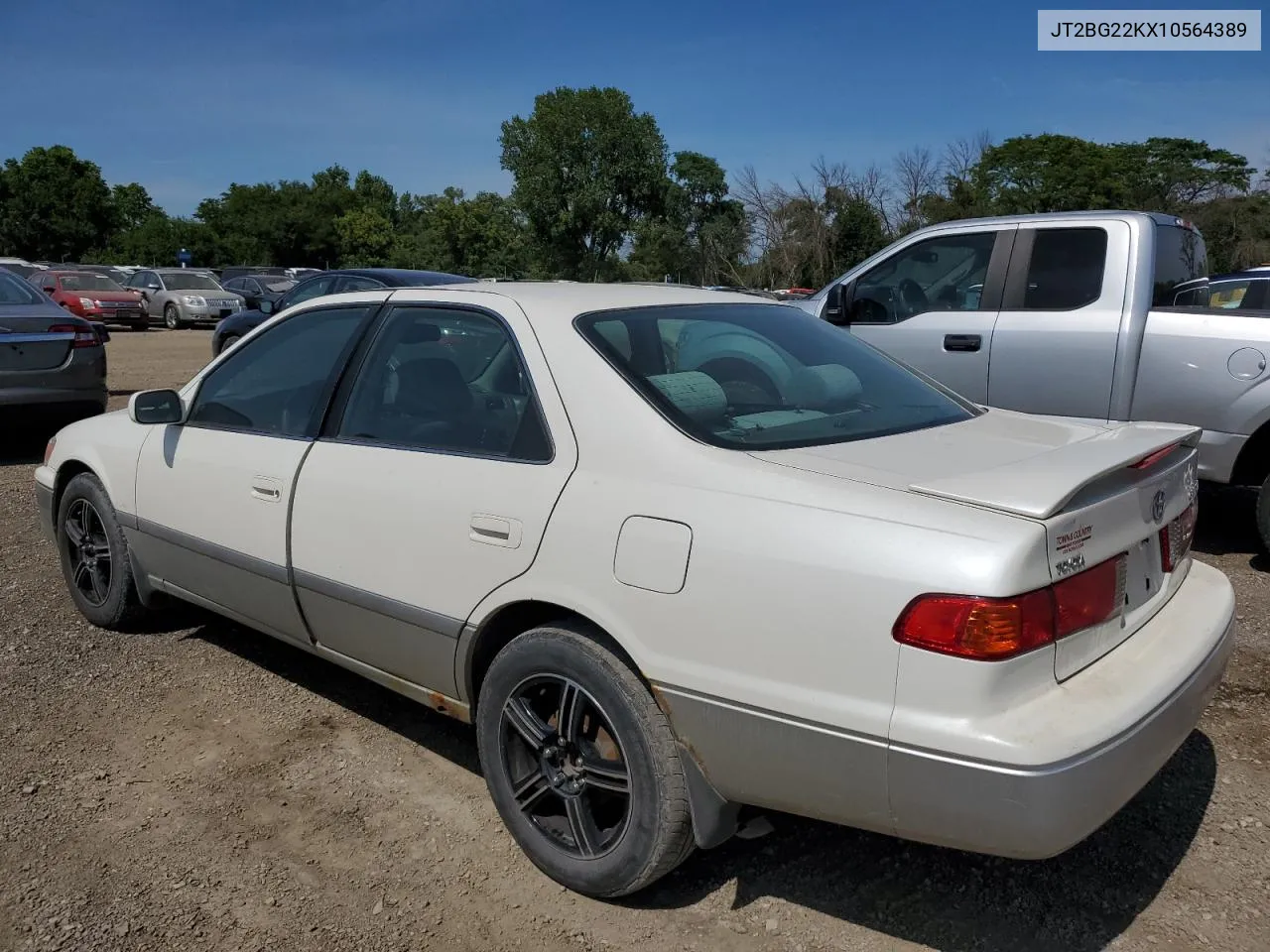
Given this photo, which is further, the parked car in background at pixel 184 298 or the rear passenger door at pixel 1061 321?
the parked car in background at pixel 184 298

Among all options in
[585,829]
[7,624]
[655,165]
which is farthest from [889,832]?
[655,165]

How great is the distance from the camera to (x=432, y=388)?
330cm

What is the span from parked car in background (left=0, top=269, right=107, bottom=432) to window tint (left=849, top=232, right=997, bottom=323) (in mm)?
6214

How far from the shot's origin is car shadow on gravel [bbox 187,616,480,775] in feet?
12.0

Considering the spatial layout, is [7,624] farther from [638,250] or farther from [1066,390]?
[638,250]

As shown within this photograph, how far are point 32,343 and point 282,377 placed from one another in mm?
5575

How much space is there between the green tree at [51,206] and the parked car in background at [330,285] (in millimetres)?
60911

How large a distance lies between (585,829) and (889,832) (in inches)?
33.2

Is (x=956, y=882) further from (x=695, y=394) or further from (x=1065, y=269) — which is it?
(x=1065, y=269)

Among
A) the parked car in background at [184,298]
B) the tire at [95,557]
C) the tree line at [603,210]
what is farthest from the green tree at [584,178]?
the tire at [95,557]

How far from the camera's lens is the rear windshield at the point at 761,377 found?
2.77 m

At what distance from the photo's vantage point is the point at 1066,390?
581cm

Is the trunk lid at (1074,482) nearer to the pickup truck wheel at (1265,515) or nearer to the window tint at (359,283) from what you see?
the pickup truck wheel at (1265,515)

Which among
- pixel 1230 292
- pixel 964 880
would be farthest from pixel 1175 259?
pixel 964 880
